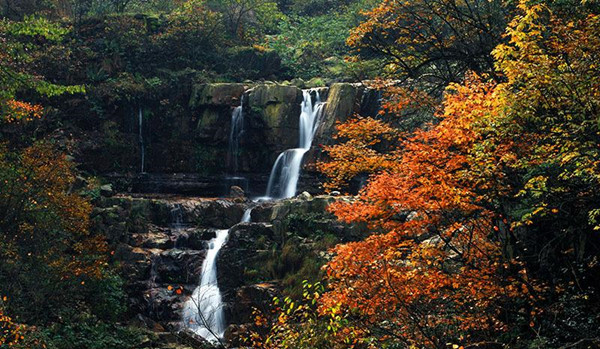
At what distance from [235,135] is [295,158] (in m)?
4.45

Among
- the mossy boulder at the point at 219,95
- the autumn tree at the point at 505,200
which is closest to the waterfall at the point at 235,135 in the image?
the mossy boulder at the point at 219,95

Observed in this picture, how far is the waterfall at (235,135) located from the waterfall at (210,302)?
8028 mm

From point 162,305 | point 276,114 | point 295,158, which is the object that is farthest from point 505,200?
point 276,114

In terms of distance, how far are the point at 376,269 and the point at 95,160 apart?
2301 cm

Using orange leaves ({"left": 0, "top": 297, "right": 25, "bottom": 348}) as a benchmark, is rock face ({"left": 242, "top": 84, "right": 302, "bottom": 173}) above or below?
above

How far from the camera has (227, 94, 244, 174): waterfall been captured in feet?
98.1

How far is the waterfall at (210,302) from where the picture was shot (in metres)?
18.2

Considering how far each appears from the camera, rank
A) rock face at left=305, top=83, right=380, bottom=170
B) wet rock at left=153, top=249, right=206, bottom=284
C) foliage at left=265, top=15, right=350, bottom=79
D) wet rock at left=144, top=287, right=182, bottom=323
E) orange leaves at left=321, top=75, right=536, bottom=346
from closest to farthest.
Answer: orange leaves at left=321, top=75, right=536, bottom=346 < wet rock at left=144, top=287, right=182, bottom=323 < wet rock at left=153, top=249, right=206, bottom=284 < rock face at left=305, top=83, right=380, bottom=170 < foliage at left=265, top=15, right=350, bottom=79

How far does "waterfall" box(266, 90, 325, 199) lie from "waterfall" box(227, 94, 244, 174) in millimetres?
3045

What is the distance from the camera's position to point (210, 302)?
763 inches

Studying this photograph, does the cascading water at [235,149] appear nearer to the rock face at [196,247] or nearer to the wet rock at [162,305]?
the rock face at [196,247]

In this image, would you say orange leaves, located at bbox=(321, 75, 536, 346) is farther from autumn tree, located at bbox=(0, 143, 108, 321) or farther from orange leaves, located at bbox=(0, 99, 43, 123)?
autumn tree, located at bbox=(0, 143, 108, 321)

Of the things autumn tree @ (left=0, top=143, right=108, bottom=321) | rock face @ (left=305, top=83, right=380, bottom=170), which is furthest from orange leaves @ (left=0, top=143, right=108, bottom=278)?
rock face @ (left=305, top=83, right=380, bottom=170)

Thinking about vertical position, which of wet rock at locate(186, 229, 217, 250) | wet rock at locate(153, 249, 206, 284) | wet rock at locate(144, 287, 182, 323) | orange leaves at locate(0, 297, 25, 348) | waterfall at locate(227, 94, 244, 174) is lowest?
wet rock at locate(144, 287, 182, 323)
